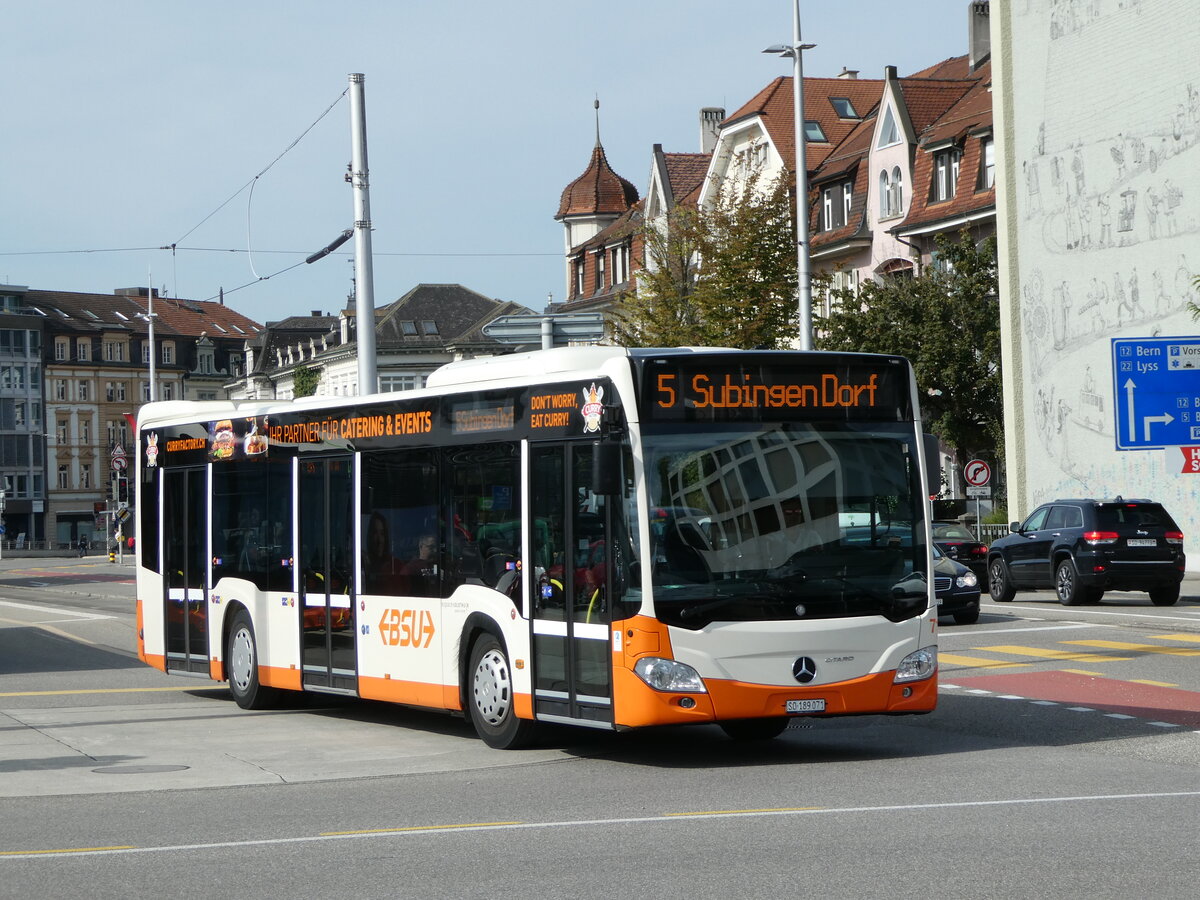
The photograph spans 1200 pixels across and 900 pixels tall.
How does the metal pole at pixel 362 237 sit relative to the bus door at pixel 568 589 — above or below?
above

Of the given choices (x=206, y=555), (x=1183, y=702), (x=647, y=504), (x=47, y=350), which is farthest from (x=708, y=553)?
(x=47, y=350)

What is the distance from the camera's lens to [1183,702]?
15602mm

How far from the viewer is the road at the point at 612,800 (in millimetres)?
7914

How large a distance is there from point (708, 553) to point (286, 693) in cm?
647

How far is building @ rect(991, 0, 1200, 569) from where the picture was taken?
138 ft

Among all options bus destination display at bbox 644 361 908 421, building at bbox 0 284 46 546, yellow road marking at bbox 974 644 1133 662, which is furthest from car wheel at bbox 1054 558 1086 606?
building at bbox 0 284 46 546

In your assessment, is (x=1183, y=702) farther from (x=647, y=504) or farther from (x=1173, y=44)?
(x=1173, y=44)

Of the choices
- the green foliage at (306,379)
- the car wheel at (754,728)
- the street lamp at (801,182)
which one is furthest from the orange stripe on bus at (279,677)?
the green foliage at (306,379)

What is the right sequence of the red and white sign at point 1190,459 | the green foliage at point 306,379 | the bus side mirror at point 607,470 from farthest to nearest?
the green foliage at point 306,379, the red and white sign at point 1190,459, the bus side mirror at point 607,470

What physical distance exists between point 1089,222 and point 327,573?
110 feet

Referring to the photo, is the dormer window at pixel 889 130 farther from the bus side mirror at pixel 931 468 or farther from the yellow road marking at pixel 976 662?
the bus side mirror at pixel 931 468

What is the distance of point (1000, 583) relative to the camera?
3250 centimetres

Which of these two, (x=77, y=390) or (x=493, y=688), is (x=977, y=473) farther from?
(x=77, y=390)

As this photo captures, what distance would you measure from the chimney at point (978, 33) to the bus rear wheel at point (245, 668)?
53045mm
